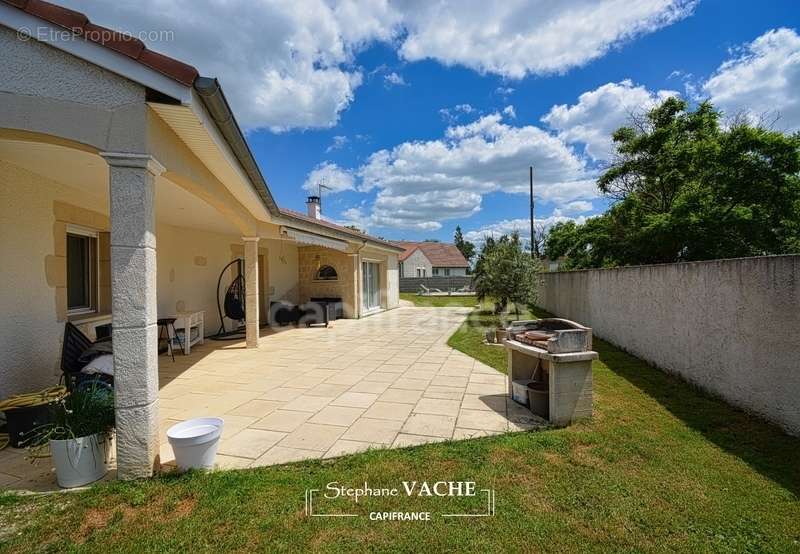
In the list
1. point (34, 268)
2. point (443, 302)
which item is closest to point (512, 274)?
point (34, 268)

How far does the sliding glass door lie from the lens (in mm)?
19984

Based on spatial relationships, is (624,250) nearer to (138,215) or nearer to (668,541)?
(668,541)

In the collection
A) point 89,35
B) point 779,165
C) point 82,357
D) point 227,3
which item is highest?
point 227,3

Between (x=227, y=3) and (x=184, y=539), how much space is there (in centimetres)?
796

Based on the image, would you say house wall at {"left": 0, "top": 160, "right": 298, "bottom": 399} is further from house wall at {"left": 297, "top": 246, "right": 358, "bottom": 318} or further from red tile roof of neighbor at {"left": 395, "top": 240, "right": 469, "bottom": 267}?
red tile roof of neighbor at {"left": 395, "top": 240, "right": 469, "bottom": 267}

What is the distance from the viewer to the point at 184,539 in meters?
2.99

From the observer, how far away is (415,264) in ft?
208

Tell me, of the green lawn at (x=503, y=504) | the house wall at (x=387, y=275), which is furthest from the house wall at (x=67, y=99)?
the house wall at (x=387, y=275)

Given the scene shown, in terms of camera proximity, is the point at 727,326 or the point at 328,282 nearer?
the point at 727,326

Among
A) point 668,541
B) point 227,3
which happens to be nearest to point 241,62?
point 227,3

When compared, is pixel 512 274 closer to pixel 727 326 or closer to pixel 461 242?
pixel 727 326

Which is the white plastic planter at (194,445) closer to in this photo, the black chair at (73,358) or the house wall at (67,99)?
the black chair at (73,358)

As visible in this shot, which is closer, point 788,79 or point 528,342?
point 528,342

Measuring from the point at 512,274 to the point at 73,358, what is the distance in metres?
12.3
